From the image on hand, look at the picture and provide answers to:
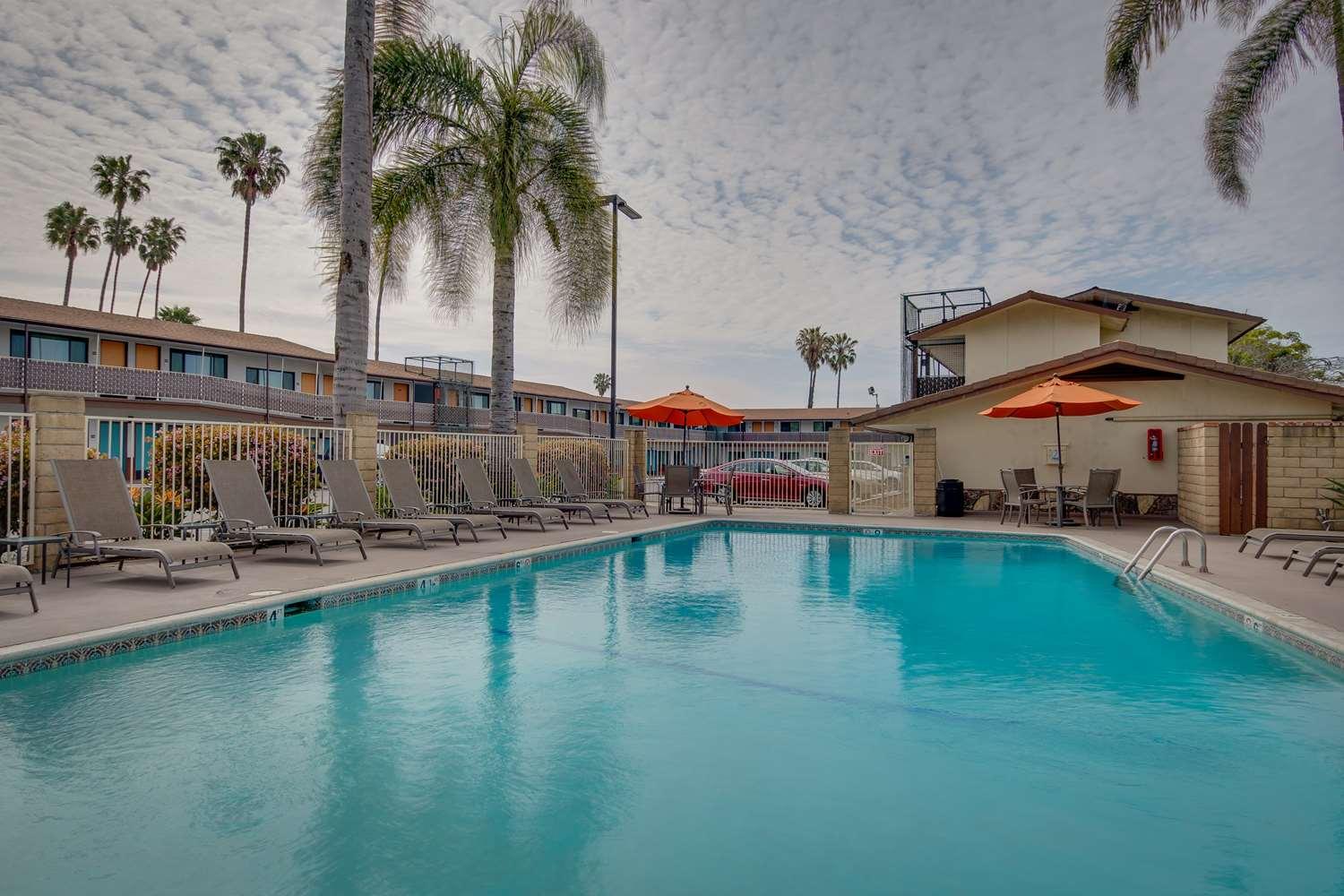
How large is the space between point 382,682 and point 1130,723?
193 inches

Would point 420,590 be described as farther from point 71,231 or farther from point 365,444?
point 71,231

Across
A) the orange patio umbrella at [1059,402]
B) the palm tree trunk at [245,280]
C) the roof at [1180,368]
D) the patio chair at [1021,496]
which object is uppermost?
the palm tree trunk at [245,280]

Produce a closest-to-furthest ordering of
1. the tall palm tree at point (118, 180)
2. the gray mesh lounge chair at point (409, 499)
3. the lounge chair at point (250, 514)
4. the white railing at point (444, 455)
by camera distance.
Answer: the lounge chair at point (250, 514)
the gray mesh lounge chair at point (409, 499)
the white railing at point (444, 455)
the tall palm tree at point (118, 180)

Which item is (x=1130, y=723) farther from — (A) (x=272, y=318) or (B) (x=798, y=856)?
(A) (x=272, y=318)

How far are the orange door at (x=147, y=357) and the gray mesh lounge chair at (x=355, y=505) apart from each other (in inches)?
976

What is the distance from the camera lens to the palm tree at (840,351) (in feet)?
238

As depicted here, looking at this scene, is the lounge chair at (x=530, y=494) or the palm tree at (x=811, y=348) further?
the palm tree at (x=811, y=348)

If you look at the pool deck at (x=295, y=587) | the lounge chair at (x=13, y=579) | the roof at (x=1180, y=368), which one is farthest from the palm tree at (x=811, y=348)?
the lounge chair at (x=13, y=579)

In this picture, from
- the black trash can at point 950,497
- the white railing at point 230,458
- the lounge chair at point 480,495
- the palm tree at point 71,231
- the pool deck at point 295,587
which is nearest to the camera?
the pool deck at point 295,587

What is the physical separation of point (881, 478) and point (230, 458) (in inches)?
549

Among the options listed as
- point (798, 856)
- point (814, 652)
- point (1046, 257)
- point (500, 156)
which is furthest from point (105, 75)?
point (1046, 257)

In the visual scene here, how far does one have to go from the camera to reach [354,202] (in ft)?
39.6

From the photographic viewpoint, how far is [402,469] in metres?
11.9

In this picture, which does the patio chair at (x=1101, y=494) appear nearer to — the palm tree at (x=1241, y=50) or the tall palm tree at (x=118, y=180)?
the palm tree at (x=1241, y=50)
